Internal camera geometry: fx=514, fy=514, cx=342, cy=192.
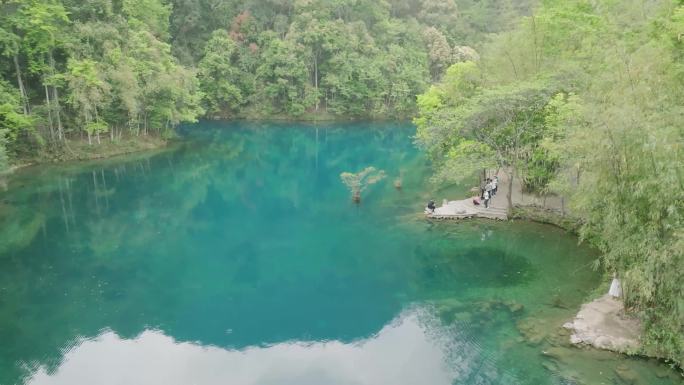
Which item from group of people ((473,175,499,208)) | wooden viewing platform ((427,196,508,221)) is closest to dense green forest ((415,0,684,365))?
group of people ((473,175,499,208))

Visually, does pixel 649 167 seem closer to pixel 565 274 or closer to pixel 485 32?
pixel 565 274

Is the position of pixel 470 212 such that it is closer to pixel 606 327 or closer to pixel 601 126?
pixel 606 327

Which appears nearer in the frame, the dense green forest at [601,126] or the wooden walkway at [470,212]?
the dense green forest at [601,126]

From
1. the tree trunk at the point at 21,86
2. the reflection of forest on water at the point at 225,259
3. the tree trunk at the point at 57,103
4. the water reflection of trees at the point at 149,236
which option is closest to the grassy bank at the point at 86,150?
the tree trunk at the point at 57,103

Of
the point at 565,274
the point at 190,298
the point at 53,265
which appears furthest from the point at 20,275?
the point at 565,274

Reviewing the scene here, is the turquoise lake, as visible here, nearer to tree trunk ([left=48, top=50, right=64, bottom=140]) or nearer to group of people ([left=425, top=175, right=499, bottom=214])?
group of people ([left=425, top=175, right=499, bottom=214])

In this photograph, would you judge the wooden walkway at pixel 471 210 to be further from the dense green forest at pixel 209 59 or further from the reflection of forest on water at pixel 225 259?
the dense green forest at pixel 209 59
